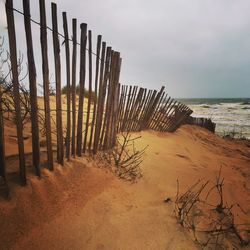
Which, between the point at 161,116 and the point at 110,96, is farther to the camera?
the point at 161,116

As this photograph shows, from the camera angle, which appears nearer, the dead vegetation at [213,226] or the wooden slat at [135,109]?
the dead vegetation at [213,226]

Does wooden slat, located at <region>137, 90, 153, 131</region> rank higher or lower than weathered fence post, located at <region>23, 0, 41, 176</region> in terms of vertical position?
lower

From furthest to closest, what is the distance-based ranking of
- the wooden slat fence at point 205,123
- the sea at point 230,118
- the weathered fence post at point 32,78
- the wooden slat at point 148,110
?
the sea at point 230,118
the wooden slat fence at point 205,123
the wooden slat at point 148,110
the weathered fence post at point 32,78

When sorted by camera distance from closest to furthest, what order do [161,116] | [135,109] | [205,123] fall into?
[135,109]
[161,116]
[205,123]

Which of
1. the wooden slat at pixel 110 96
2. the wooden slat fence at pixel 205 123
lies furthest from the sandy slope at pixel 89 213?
the wooden slat fence at pixel 205 123

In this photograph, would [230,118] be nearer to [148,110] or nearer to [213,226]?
[148,110]

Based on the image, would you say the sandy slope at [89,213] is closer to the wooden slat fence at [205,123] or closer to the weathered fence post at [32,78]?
the weathered fence post at [32,78]

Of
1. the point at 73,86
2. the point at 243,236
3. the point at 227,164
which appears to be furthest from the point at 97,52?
the point at 227,164

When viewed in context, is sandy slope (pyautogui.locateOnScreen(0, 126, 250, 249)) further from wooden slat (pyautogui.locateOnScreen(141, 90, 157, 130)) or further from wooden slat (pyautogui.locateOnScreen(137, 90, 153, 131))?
wooden slat (pyautogui.locateOnScreen(141, 90, 157, 130))

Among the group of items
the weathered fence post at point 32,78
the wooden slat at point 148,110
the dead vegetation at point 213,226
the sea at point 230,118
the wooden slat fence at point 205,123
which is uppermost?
the weathered fence post at point 32,78

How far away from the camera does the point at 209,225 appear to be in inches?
91.7

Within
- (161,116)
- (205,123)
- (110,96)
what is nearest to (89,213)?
(110,96)

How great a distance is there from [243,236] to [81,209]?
5.31ft

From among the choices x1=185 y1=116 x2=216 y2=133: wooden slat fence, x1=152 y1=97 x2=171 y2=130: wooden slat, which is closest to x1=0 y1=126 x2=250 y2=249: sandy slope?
x1=152 y1=97 x2=171 y2=130: wooden slat
